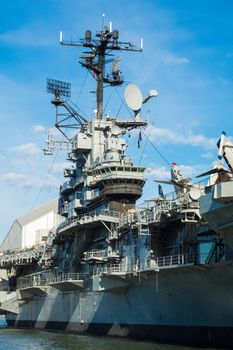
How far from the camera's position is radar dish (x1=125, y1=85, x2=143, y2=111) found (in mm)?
26016

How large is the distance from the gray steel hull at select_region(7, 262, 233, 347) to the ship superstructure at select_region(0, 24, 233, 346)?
1.6 inches

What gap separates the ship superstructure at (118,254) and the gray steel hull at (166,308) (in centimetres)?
4

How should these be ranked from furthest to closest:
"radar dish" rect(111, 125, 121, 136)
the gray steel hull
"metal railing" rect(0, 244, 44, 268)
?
"metal railing" rect(0, 244, 44, 268), "radar dish" rect(111, 125, 121, 136), the gray steel hull

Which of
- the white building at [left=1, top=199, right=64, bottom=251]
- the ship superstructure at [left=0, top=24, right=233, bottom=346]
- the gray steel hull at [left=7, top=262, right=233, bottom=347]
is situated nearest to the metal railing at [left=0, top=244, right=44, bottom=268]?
the ship superstructure at [left=0, top=24, right=233, bottom=346]

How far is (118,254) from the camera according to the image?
76.3 ft

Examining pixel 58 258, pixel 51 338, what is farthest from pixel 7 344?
pixel 58 258

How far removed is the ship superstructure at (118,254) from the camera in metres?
18.5

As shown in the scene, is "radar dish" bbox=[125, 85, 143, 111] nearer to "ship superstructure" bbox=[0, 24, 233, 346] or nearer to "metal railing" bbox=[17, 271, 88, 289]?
"ship superstructure" bbox=[0, 24, 233, 346]

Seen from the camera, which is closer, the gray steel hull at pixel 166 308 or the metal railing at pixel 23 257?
the gray steel hull at pixel 166 308

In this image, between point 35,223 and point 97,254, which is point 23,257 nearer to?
point 35,223

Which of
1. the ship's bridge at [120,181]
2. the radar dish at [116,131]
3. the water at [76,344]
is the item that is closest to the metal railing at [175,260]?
the water at [76,344]

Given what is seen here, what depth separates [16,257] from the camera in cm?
3603

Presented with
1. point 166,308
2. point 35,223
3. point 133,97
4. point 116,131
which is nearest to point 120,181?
point 116,131

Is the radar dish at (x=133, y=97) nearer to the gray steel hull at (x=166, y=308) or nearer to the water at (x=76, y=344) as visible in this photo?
the gray steel hull at (x=166, y=308)
